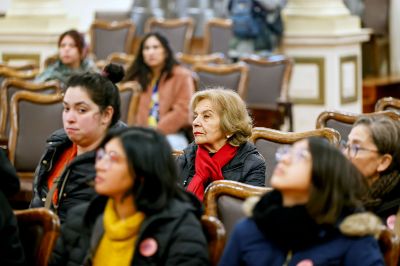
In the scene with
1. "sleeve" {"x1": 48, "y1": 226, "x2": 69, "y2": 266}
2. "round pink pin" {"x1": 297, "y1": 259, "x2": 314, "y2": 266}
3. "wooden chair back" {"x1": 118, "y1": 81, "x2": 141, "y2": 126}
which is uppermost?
"round pink pin" {"x1": 297, "y1": 259, "x2": 314, "y2": 266}

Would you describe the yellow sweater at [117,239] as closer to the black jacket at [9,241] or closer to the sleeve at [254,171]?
the black jacket at [9,241]

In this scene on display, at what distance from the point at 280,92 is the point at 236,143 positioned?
3.81 metres

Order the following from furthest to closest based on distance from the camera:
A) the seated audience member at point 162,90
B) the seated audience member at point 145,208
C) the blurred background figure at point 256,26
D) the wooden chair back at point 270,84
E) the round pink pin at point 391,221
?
the blurred background figure at point 256,26
the wooden chair back at point 270,84
the seated audience member at point 162,90
the round pink pin at point 391,221
the seated audience member at point 145,208

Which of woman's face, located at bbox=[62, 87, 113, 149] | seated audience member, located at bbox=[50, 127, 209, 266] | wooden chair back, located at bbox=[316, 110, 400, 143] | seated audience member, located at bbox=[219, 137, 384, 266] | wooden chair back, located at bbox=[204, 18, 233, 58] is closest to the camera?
seated audience member, located at bbox=[219, 137, 384, 266]

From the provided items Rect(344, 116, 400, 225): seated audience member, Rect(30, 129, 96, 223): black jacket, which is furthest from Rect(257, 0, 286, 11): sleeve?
Rect(344, 116, 400, 225): seated audience member

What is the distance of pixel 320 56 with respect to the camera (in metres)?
8.91

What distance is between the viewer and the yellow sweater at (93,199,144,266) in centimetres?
248

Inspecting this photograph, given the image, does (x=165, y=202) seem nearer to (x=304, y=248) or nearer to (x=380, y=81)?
(x=304, y=248)

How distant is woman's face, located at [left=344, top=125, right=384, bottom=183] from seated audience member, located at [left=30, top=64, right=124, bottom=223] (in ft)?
2.82

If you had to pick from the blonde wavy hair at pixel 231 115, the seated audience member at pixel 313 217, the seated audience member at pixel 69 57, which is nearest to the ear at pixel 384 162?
Result: the seated audience member at pixel 313 217

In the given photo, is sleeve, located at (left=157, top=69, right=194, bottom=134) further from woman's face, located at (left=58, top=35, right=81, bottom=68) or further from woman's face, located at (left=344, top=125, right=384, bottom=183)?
woman's face, located at (left=344, top=125, right=384, bottom=183)

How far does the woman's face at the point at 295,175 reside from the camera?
2.36 metres

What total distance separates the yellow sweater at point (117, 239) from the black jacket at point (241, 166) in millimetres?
1055

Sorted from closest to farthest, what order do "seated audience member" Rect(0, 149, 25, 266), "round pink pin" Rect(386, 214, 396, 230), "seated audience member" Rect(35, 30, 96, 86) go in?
→ "seated audience member" Rect(0, 149, 25, 266), "round pink pin" Rect(386, 214, 396, 230), "seated audience member" Rect(35, 30, 96, 86)
